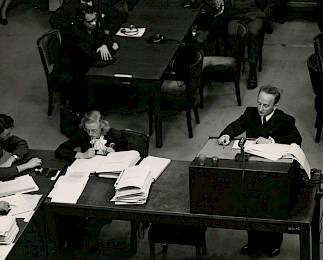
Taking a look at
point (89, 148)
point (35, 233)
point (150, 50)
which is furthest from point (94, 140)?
point (150, 50)

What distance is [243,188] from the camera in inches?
187

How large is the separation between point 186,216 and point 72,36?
3.49 m

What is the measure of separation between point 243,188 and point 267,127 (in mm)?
1086

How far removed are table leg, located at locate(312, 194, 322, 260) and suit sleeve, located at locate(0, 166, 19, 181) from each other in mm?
2257

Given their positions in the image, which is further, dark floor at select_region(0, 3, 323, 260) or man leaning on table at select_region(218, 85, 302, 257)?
dark floor at select_region(0, 3, 323, 260)

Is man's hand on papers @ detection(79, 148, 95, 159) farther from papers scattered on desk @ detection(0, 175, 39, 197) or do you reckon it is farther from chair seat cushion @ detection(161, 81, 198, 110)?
chair seat cushion @ detection(161, 81, 198, 110)

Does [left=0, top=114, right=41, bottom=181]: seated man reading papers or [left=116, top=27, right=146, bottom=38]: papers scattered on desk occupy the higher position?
[left=0, top=114, right=41, bottom=181]: seated man reading papers

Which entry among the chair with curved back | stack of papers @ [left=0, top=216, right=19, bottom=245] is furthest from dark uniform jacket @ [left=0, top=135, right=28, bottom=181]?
the chair with curved back

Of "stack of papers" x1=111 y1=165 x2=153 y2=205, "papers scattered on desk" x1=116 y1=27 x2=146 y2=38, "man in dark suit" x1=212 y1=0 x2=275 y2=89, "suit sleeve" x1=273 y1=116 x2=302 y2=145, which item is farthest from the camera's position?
"man in dark suit" x1=212 y1=0 x2=275 y2=89

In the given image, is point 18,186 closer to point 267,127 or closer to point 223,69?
point 267,127

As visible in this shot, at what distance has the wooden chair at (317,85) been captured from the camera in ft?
23.7

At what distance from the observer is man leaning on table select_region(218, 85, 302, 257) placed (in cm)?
561

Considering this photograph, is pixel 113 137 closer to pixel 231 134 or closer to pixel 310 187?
pixel 231 134

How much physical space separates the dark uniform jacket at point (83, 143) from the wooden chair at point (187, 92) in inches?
62.3
